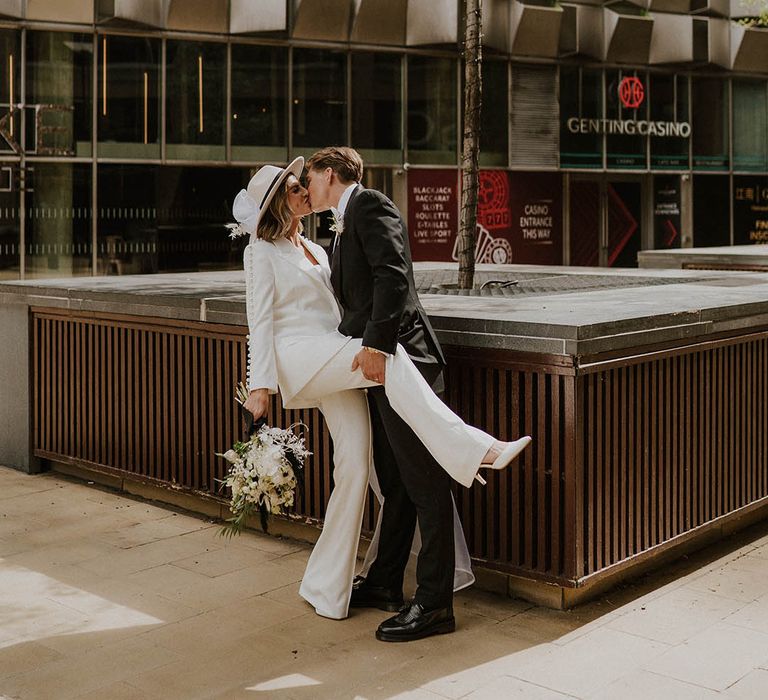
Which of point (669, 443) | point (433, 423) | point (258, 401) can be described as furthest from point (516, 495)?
point (258, 401)

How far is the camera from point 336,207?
543cm

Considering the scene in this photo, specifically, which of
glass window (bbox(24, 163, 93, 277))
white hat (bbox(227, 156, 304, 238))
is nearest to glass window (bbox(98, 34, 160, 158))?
glass window (bbox(24, 163, 93, 277))

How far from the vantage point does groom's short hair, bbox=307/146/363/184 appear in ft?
17.8

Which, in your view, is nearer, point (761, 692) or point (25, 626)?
point (761, 692)

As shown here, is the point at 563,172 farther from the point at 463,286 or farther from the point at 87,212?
the point at 463,286

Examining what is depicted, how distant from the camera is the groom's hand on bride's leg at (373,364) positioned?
16.7ft

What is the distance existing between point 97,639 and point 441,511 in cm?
165

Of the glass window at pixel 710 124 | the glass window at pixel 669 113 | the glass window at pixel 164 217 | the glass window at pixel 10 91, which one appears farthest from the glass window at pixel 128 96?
the glass window at pixel 710 124

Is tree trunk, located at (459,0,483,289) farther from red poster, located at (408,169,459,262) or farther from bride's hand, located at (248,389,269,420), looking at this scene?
red poster, located at (408,169,459,262)

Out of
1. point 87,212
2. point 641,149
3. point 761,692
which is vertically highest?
point 641,149

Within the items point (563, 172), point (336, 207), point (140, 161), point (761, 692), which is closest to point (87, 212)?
point (140, 161)

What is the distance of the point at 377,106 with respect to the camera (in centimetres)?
2053

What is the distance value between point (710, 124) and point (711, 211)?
183cm

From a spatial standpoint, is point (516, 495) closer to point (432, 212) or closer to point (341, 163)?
point (341, 163)
